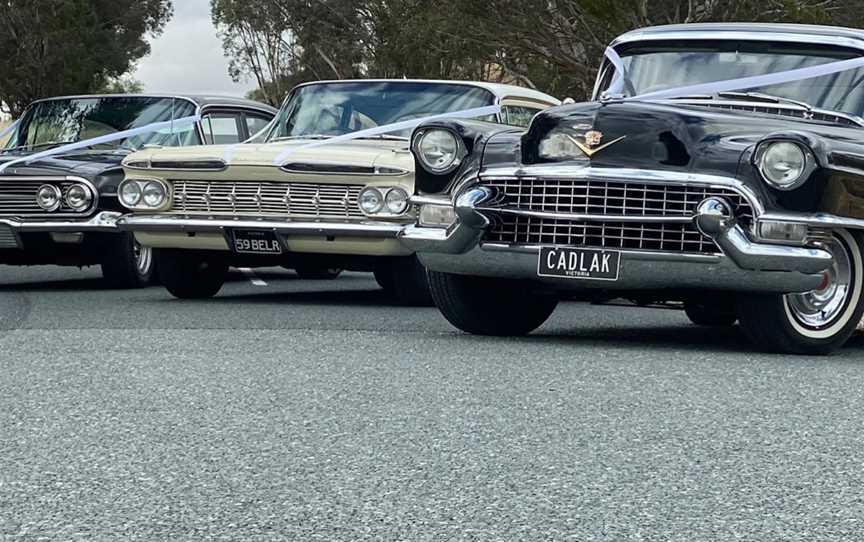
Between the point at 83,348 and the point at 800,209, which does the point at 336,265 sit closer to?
the point at 83,348

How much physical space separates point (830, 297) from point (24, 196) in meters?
7.16

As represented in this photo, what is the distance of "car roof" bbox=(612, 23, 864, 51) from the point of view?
9.17 m

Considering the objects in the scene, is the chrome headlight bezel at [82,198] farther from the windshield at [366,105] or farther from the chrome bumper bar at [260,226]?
the windshield at [366,105]

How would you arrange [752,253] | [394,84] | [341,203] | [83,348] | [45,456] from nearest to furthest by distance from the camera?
[45,456]
[752,253]
[83,348]
[341,203]
[394,84]

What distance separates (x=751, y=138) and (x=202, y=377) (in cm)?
287

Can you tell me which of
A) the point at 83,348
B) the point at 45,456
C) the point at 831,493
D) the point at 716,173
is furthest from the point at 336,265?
the point at 831,493

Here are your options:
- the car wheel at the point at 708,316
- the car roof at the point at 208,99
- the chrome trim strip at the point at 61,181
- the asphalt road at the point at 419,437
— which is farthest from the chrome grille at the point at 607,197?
the car roof at the point at 208,99

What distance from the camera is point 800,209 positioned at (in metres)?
7.70

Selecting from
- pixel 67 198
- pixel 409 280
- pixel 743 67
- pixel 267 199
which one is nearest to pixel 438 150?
pixel 743 67

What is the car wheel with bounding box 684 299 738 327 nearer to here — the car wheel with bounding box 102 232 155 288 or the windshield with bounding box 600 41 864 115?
the windshield with bounding box 600 41 864 115

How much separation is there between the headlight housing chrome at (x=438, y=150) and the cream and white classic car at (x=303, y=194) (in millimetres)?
1823

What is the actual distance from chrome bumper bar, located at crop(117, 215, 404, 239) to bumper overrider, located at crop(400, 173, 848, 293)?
2136mm

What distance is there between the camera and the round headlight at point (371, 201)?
35.4ft

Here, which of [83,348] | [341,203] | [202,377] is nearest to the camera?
[202,377]
